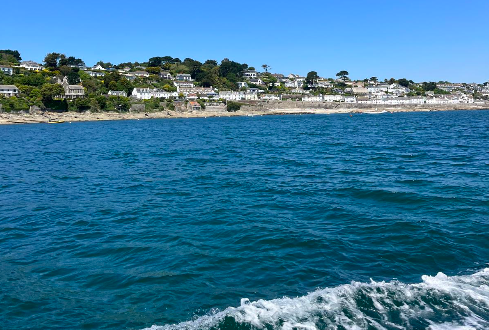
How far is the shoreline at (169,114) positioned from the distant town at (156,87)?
8.91 feet

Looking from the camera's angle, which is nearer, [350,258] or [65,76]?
[350,258]

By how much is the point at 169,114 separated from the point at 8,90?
128ft

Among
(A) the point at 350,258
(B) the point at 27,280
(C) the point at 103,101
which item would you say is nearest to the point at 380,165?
(A) the point at 350,258

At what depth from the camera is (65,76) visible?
113 meters

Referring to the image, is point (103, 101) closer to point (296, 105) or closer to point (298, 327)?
point (296, 105)

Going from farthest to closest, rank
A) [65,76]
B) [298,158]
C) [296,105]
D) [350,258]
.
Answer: [296,105]
[65,76]
[298,158]
[350,258]

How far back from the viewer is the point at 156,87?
127m

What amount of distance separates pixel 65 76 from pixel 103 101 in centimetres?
2942

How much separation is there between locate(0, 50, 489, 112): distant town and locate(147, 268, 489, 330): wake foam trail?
90125 millimetres

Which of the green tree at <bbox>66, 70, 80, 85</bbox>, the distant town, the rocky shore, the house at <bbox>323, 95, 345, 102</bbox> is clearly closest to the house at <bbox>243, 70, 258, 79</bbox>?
the distant town

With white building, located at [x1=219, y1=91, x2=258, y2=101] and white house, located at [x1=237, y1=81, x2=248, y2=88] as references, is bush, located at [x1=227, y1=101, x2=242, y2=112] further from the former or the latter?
white house, located at [x1=237, y1=81, x2=248, y2=88]

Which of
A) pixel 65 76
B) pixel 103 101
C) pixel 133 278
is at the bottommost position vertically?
pixel 133 278

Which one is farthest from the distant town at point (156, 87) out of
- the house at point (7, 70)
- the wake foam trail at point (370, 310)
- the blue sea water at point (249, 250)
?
the wake foam trail at point (370, 310)

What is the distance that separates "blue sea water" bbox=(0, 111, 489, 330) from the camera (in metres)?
5.78
